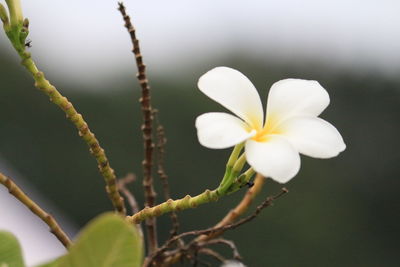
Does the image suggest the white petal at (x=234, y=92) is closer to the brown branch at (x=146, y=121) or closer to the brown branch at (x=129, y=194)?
the brown branch at (x=146, y=121)

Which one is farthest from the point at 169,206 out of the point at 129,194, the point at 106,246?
the point at 129,194

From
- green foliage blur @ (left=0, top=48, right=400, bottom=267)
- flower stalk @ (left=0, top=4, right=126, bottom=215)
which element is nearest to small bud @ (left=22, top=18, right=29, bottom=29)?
flower stalk @ (left=0, top=4, right=126, bottom=215)

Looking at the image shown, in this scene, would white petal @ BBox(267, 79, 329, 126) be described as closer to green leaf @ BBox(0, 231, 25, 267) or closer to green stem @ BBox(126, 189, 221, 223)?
green stem @ BBox(126, 189, 221, 223)

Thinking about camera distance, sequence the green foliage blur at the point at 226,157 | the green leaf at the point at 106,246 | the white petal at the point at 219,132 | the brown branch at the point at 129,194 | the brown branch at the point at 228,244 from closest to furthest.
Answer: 1. the green leaf at the point at 106,246
2. the white petal at the point at 219,132
3. the brown branch at the point at 228,244
4. the brown branch at the point at 129,194
5. the green foliage blur at the point at 226,157

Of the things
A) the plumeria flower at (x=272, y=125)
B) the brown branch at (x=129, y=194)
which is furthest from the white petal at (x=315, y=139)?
the brown branch at (x=129, y=194)

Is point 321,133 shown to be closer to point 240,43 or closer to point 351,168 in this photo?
point 351,168

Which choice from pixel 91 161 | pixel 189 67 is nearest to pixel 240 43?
pixel 189 67
